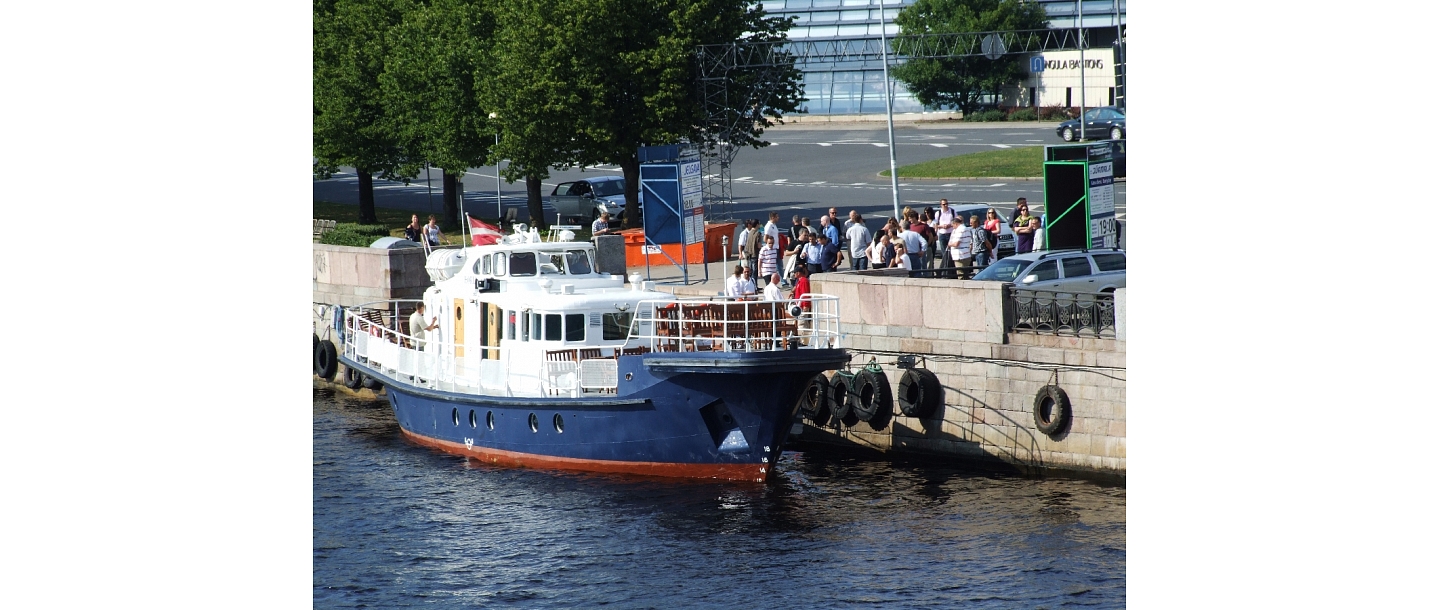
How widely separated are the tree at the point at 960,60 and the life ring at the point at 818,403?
1343 inches

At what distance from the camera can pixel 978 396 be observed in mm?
24750

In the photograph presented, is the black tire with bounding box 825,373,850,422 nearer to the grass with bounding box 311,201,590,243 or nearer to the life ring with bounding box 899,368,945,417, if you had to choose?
the life ring with bounding box 899,368,945,417

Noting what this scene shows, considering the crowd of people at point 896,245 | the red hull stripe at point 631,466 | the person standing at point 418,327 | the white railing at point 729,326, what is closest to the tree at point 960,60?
the crowd of people at point 896,245

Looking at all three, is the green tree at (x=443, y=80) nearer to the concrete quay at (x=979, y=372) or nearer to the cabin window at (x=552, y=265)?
the cabin window at (x=552, y=265)

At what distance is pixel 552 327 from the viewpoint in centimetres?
2517

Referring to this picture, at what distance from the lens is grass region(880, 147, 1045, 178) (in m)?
50.3

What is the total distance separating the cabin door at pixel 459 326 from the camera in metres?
26.8

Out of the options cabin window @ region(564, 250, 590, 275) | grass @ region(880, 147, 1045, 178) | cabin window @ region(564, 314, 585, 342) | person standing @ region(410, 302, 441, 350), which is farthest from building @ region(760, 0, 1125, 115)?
cabin window @ region(564, 314, 585, 342)

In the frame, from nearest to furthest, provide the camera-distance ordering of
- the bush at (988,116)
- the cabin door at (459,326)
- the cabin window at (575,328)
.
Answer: the cabin window at (575,328) → the cabin door at (459,326) → the bush at (988,116)

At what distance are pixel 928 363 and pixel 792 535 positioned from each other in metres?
5.77

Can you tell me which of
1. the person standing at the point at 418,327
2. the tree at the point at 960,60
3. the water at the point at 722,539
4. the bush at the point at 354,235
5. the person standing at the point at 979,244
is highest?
the tree at the point at 960,60

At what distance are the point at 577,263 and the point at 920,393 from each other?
20.6 feet
